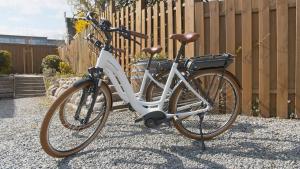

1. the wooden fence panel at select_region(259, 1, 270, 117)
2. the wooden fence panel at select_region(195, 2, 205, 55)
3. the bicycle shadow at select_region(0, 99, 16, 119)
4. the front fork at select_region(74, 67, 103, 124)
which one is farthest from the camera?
the bicycle shadow at select_region(0, 99, 16, 119)

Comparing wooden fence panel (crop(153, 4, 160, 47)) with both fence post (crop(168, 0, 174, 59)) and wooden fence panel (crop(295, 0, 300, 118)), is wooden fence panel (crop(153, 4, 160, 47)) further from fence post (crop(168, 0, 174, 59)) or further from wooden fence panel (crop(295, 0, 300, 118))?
wooden fence panel (crop(295, 0, 300, 118))

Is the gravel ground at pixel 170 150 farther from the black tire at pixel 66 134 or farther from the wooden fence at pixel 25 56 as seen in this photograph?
the wooden fence at pixel 25 56

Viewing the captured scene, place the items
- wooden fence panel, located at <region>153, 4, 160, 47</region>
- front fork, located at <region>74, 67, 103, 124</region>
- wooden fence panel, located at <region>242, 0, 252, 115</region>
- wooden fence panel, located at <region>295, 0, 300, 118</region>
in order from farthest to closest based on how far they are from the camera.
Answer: wooden fence panel, located at <region>153, 4, 160, 47</region>
wooden fence panel, located at <region>242, 0, 252, 115</region>
wooden fence panel, located at <region>295, 0, 300, 118</region>
front fork, located at <region>74, 67, 103, 124</region>

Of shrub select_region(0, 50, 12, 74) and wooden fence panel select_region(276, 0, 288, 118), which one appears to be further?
shrub select_region(0, 50, 12, 74)

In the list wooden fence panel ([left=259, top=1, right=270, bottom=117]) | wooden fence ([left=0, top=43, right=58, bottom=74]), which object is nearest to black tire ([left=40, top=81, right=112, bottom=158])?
wooden fence panel ([left=259, top=1, right=270, bottom=117])

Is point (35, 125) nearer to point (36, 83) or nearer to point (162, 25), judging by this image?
point (162, 25)

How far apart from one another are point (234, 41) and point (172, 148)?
199 cm

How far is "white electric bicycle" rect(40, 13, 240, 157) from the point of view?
329cm

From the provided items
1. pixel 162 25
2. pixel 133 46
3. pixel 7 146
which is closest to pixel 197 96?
pixel 7 146

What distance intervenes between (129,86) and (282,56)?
205cm

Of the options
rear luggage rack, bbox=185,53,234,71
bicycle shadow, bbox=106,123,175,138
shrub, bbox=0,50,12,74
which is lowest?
bicycle shadow, bbox=106,123,175,138

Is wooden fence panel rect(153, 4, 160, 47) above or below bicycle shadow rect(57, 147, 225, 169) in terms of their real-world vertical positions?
above

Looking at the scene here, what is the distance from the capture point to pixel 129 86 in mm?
3459

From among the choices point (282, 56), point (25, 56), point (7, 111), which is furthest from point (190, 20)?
point (25, 56)
